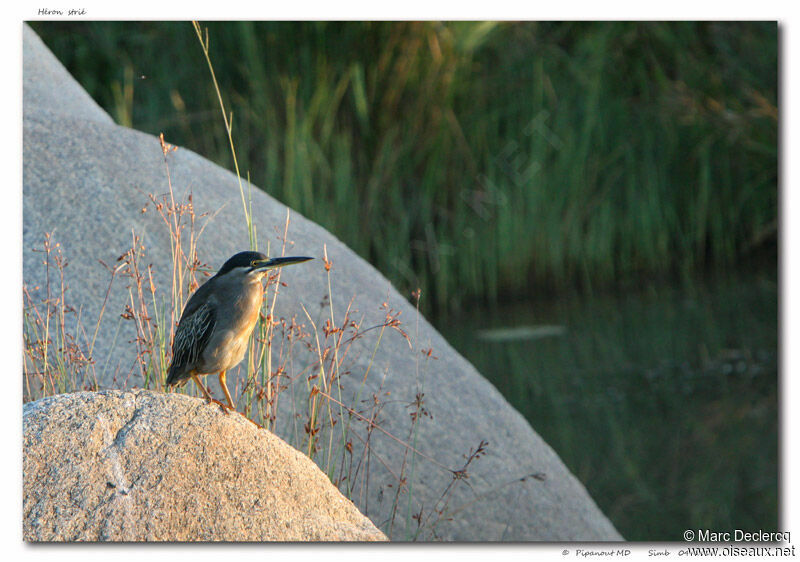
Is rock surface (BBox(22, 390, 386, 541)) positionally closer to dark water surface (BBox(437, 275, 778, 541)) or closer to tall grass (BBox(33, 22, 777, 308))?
dark water surface (BBox(437, 275, 778, 541))

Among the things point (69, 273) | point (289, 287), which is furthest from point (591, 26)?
point (69, 273)

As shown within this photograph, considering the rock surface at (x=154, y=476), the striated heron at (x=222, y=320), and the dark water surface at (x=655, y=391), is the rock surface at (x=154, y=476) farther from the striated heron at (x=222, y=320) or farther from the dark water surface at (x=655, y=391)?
the dark water surface at (x=655, y=391)

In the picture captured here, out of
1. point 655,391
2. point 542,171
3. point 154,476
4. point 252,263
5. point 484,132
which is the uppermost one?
point 484,132

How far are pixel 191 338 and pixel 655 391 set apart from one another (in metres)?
3.36

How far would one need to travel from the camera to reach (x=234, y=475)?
2.41 m

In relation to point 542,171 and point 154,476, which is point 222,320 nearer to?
point 154,476

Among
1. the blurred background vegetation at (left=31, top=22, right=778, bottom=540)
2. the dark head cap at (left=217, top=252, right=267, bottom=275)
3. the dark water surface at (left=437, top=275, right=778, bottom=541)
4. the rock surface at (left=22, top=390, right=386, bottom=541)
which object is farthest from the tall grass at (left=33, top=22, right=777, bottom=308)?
the rock surface at (left=22, top=390, right=386, bottom=541)

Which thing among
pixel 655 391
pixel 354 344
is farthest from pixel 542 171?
pixel 354 344

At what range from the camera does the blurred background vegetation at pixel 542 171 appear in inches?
216

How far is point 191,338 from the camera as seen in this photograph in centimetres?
252
